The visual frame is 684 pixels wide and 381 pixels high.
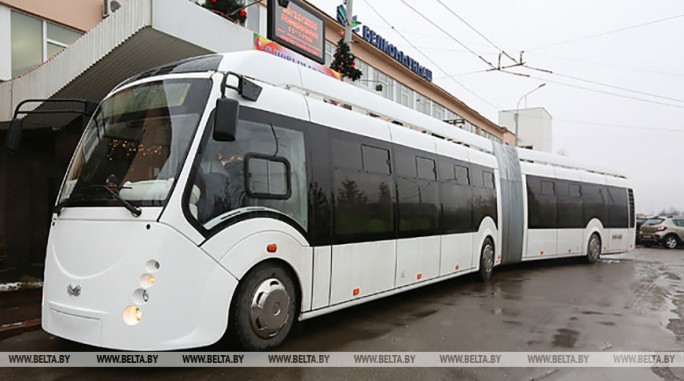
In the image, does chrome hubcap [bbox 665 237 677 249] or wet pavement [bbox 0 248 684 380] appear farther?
chrome hubcap [bbox 665 237 677 249]

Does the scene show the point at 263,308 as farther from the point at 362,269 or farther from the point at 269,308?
the point at 362,269

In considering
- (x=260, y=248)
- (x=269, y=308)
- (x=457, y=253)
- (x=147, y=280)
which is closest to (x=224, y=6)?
(x=457, y=253)

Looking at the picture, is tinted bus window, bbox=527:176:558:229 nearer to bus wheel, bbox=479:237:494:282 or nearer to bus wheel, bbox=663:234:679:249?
bus wheel, bbox=479:237:494:282

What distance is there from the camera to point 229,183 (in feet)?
16.7

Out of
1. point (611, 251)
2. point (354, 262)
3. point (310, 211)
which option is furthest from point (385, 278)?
point (611, 251)

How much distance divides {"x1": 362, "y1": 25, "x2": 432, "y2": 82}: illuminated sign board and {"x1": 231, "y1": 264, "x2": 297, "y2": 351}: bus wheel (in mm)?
21905

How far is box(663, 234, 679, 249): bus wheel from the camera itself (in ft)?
85.5

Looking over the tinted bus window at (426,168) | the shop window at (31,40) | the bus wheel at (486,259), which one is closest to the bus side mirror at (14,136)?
the tinted bus window at (426,168)

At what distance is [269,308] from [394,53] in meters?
25.5

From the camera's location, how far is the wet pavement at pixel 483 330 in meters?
5.02

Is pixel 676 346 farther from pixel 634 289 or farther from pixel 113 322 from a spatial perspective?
pixel 113 322

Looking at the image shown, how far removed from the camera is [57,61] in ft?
32.8

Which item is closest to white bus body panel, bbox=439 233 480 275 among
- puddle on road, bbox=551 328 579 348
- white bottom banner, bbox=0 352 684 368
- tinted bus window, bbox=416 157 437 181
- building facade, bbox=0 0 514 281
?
tinted bus window, bbox=416 157 437 181

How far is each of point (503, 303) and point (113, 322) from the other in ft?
22.5
